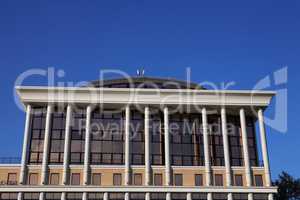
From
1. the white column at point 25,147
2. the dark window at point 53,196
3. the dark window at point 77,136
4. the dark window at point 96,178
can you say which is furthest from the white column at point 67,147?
the white column at point 25,147

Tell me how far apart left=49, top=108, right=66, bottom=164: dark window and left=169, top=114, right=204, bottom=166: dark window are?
1504cm

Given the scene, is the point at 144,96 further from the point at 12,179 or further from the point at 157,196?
the point at 12,179

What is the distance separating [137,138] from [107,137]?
4155mm

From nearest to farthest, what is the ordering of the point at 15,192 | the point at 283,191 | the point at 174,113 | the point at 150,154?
the point at 15,192 → the point at 150,154 → the point at 174,113 → the point at 283,191

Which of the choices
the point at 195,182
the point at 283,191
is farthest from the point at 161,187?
the point at 283,191

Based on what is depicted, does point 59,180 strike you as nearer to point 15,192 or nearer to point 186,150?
point 15,192

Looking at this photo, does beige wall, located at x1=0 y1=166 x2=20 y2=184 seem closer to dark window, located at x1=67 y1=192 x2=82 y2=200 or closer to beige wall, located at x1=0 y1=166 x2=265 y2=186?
beige wall, located at x1=0 y1=166 x2=265 y2=186

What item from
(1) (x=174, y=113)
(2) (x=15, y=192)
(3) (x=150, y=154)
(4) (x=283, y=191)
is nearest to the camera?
(2) (x=15, y=192)

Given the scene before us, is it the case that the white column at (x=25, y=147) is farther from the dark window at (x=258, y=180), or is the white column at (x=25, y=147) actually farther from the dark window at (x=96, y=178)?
the dark window at (x=258, y=180)

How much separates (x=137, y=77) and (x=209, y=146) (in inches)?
572

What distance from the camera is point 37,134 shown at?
53562mm

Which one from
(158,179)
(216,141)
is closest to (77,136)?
(158,179)

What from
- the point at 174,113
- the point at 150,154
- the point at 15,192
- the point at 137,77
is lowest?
the point at 15,192

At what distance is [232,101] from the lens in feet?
178
